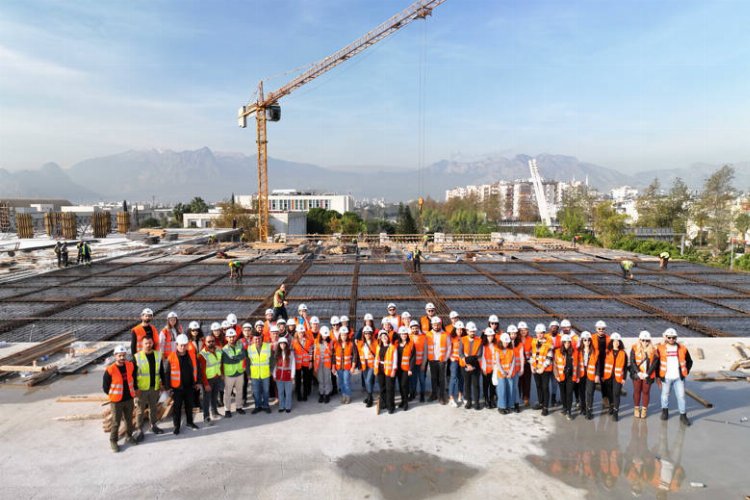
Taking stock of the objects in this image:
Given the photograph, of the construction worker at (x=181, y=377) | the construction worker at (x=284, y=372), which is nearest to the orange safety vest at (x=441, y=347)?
the construction worker at (x=284, y=372)

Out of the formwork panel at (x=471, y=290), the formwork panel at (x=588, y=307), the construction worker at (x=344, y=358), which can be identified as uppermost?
the construction worker at (x=344, y=358)

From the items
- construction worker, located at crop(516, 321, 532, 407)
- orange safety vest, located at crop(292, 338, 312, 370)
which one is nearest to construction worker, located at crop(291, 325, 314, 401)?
orange safety vest, located at crop(292, 338, 312, 370)

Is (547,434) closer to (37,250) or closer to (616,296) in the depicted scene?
(616,296)

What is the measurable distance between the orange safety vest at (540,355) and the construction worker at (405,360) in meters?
1.61

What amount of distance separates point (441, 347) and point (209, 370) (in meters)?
3.14

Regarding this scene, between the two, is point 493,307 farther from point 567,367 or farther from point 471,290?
point 567,367

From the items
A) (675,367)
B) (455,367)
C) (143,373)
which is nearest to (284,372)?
(143,373)

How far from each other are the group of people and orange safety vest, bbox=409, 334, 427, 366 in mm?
14

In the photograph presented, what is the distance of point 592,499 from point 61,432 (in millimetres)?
6221

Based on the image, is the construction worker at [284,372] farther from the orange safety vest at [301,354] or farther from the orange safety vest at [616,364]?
the orange safety vest at [616,364]

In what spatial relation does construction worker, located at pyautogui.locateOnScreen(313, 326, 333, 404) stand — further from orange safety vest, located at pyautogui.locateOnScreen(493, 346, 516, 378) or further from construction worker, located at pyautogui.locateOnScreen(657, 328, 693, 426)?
construction worker, located at pyautogui.locateOnScreen(657, 328, 693, 426)

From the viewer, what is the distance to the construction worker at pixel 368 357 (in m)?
6.41

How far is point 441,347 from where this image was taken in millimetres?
6453

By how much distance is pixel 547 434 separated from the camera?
571 centimetres
